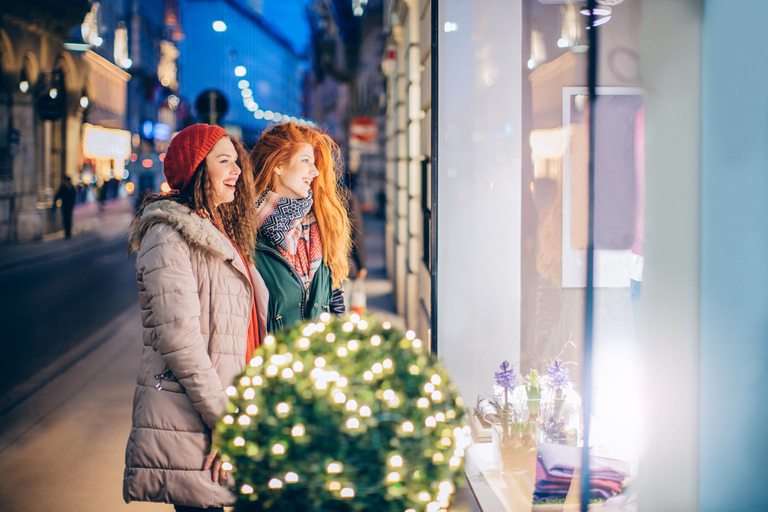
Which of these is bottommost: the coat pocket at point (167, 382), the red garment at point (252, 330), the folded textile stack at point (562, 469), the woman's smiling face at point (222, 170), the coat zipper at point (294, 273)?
the folded textile stack at point (562, 469)

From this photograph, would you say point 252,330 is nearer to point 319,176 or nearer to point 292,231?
point 292,231

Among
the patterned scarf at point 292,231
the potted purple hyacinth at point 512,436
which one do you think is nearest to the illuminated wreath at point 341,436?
the patterned scarf at point 292,231

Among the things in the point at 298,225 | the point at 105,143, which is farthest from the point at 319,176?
the point at 105,143

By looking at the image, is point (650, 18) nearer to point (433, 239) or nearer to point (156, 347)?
point (156, 347)

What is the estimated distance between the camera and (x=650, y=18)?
2266 mm

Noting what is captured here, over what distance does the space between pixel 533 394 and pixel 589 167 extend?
6.68 feet

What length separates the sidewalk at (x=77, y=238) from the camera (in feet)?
56.2

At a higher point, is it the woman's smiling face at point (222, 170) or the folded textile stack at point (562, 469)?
the woman's smiling face at point (222, 170)

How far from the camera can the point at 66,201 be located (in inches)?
867

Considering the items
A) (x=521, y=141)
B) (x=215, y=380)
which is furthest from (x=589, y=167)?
(x=521, y=141)

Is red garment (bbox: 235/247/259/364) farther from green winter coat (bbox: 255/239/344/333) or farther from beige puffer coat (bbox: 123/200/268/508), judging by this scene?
green winter coat (bbox: 255/239/344/333)

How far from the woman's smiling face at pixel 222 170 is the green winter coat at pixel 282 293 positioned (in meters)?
0.38

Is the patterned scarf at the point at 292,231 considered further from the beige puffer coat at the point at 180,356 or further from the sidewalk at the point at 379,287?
the sidewalk at the point at 379,287

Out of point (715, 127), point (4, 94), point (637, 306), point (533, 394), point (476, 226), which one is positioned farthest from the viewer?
point (4, 94)
